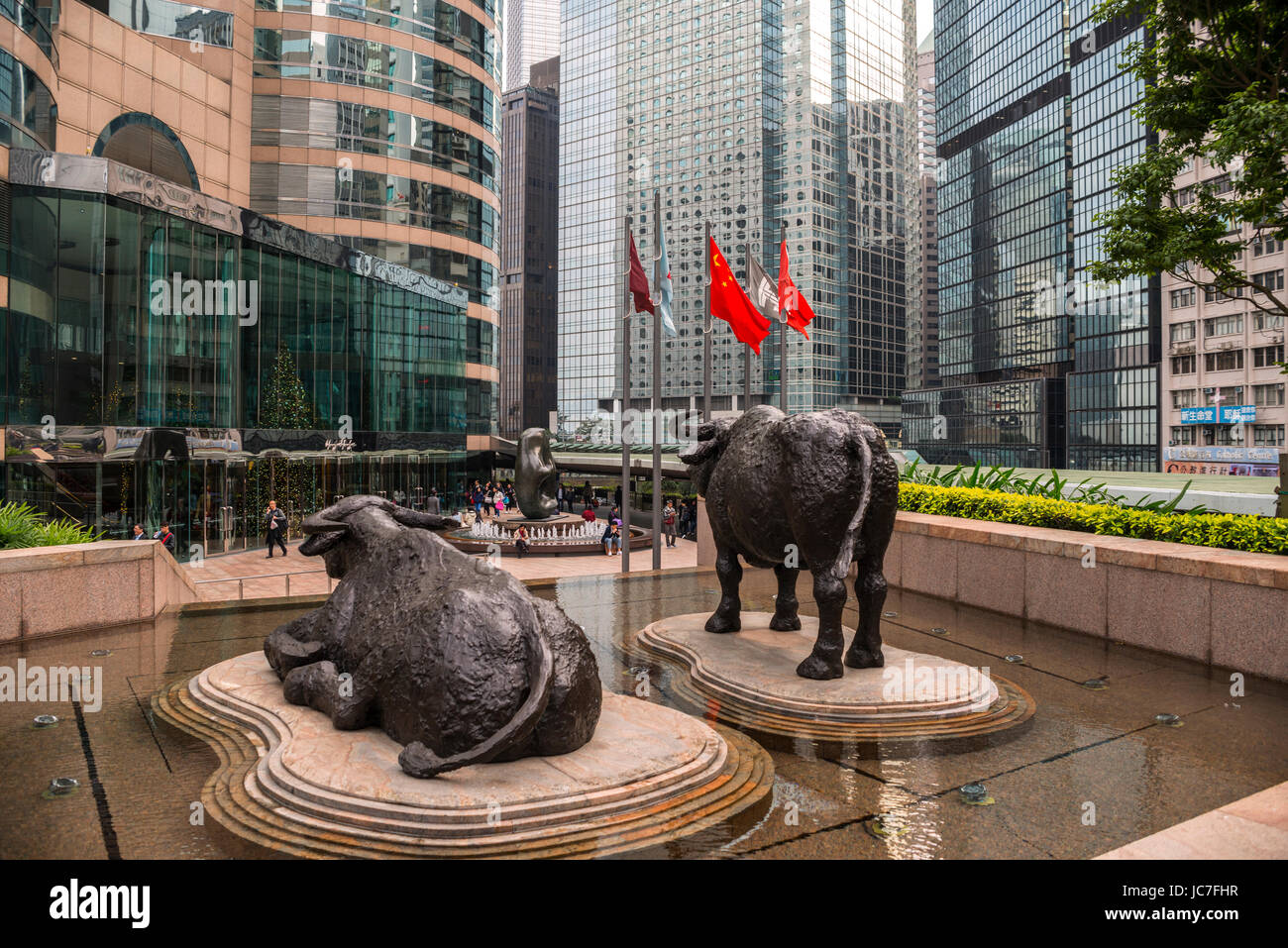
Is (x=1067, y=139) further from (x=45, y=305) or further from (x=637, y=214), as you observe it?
(x=45, y=305)

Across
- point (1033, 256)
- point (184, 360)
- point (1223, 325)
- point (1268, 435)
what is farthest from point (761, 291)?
point (1033, 256)

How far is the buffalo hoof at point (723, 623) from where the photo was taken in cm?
955

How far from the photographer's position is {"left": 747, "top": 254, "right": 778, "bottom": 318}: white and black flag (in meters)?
19.5

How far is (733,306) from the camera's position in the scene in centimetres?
1742

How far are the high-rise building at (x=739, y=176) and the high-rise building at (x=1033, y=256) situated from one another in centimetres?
890

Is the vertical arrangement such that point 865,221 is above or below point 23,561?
above

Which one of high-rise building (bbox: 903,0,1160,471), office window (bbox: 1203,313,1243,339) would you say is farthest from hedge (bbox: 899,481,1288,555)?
high-rise building (bbox: 903,0,1160,471)

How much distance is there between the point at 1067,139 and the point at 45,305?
9252 centimetres

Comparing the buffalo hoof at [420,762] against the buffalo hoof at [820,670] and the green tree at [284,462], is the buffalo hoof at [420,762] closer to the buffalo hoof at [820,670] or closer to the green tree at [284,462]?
the buffalo hoof at [820,670]

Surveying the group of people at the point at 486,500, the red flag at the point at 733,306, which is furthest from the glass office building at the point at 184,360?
the red flag at the point at 733,306

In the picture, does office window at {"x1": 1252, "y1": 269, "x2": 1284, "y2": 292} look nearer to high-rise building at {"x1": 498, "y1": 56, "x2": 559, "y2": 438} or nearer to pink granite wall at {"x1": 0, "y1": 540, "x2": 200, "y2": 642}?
pink granite wall at {"x1": 0, "y1": 540, "x2": 200, "y2": 642}

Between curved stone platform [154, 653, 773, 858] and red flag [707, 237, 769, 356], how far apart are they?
1231 cm
